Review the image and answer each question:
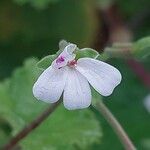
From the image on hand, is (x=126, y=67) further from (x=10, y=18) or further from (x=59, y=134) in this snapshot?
(x=59, y=134)

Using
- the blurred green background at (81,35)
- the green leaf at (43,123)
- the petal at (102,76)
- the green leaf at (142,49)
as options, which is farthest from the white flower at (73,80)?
the blurred green background at (81,35)

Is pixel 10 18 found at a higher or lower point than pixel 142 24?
higher

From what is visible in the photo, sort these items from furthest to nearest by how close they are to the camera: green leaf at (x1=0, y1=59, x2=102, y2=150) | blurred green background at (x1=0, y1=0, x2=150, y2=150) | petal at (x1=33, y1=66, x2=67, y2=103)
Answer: blurred green background at (x1=0, y1=0, x2=150, y2=150) → green leaf at (x1=0, y1=59, x2=102, y2=150) → petal at (x1=33, y1=66, x2=67, y2=103)

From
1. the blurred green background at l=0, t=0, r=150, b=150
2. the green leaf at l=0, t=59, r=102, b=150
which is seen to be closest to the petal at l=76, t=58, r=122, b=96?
the green leaf at l=0, t=59, r=102, b=150

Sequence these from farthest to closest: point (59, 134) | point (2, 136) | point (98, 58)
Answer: point (2, 136) < point (59, 134) < point (98, 58)

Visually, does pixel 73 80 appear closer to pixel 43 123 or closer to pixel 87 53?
pixel 87 53

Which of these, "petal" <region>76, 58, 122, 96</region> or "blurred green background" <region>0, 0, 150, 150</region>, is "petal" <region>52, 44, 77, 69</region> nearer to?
"petal" <region>76, 58, 122, 96</region>

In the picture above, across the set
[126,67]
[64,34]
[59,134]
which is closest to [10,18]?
[64,34]
